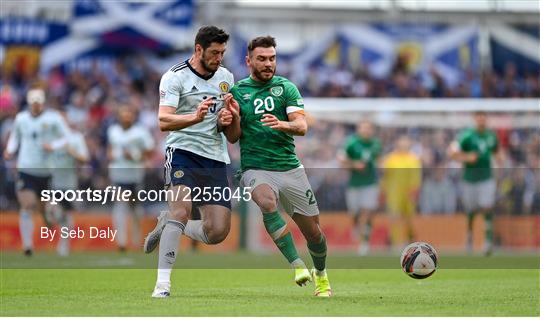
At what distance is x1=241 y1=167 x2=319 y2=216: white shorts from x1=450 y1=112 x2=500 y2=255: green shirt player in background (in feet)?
38.4

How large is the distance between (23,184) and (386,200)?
866 centimetres

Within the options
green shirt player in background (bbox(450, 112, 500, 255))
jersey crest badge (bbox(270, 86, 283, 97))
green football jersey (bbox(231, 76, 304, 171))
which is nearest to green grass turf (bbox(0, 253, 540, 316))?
green football jersey (bbox(231, 76, 304, 171))

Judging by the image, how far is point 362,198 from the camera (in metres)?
24.8

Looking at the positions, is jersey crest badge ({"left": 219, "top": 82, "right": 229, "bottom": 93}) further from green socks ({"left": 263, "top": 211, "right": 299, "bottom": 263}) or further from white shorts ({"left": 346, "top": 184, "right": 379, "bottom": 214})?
white shorts ({"left": 346, "top": 184, "right": 379, "bottom": 214})

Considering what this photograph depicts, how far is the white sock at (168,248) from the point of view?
1148 centimetres

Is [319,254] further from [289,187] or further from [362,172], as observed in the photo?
[362,172]

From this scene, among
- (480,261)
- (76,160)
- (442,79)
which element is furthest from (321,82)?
(480,261)

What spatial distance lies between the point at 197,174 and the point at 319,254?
1.50 meters

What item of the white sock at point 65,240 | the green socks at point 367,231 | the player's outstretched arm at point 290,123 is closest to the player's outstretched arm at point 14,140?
the white sock at point 65,240

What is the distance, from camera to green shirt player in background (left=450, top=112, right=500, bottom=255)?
23328mm

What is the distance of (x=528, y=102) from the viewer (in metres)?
27.8

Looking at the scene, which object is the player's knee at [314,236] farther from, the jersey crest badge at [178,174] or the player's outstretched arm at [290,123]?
the jersey crest badge at [178,174]

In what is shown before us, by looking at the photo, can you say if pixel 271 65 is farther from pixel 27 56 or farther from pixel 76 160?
pixel 27 56

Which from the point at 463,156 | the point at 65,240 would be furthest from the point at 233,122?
the point at 463,156
